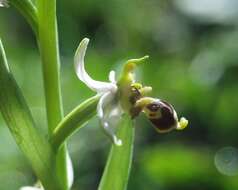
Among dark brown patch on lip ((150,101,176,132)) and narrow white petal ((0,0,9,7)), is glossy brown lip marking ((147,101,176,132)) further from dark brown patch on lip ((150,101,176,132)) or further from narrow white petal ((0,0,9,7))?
narrow white petal ((0,0,9,7))

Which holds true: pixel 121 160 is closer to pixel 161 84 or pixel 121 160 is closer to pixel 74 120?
pixel 74 120

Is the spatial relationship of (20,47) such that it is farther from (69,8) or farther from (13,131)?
(13,131)

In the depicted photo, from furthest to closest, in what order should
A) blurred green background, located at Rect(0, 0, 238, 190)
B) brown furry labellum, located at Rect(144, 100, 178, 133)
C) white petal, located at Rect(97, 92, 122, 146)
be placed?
blurred green background, located at Rect(0, 0, 238, 190), brown furry labellum, located at Rect(144, 100, 178, 133), white petal, located at Rect(97, 92, 122, 146)

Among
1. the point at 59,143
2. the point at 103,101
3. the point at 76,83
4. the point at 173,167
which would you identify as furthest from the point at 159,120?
the point at 76,83

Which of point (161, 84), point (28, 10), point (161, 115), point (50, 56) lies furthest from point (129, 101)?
point (161, 84)

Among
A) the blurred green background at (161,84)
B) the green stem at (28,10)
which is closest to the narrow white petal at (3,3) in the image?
the green stem at (28,10)

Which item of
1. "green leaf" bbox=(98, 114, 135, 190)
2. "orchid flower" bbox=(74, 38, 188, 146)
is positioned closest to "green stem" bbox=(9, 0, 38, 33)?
"orchid flower" bbox=(74, 38, 188, 146)

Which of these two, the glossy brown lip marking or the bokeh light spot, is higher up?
the glossy brown lip marking

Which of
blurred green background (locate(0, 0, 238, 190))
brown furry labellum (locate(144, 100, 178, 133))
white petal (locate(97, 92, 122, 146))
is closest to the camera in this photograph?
white petal (locate(97, 92, 122, 146))
